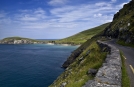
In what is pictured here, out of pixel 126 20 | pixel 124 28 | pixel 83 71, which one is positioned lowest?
pixel 83 71

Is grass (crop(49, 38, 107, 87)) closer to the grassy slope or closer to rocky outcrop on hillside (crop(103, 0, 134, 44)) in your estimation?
rocky outcrop on hillside (crop(103, 0, 134, 44))

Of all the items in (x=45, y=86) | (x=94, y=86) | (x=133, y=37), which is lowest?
(x=45, y=86)

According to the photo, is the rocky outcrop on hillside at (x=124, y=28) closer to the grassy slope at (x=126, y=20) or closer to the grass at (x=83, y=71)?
the grassy slope at (x=126, y=20)

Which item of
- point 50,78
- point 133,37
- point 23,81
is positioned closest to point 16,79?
point 23,81

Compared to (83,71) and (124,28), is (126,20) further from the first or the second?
(83,71)

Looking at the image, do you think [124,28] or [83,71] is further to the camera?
[124,28]

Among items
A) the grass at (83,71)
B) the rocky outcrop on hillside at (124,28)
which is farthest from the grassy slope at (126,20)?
the grass at (83,71)

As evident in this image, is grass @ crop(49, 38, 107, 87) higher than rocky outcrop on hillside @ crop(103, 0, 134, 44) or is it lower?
lower

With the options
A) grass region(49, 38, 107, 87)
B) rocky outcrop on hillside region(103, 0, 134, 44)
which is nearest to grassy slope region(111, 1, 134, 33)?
rocky outcrop on hillside region(103, 0, 134, 44)

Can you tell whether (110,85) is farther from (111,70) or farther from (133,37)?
(133,37)

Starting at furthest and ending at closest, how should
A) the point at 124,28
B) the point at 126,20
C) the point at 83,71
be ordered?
1. the point at 126,20
2. the point at 124,28
3. the point at 83,71

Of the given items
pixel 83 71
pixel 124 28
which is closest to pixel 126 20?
pixel 124 28

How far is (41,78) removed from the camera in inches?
2046

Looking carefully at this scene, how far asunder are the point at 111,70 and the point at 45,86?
110 ft
